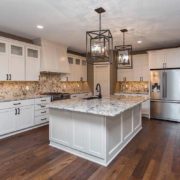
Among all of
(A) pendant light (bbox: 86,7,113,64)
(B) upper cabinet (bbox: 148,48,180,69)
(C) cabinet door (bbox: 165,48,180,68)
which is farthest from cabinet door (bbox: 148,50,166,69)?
(A) pendant light (bbox: 86,7,113,64)

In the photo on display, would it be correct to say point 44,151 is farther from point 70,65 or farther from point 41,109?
point 70,65

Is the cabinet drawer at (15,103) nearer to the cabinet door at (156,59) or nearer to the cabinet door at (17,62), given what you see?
the cabinet door at (17,62)

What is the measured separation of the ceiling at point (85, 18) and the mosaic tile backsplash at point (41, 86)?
4.83 ft

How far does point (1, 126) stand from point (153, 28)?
14.7 feet

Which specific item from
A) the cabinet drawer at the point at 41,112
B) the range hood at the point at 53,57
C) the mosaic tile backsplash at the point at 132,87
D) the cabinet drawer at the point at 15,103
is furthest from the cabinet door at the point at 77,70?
the cabinet drawer at the point at 15,103

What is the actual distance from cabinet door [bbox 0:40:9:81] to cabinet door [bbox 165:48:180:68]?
5121 millimetres

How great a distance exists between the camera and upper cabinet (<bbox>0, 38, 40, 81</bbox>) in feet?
13.9

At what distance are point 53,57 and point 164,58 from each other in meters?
3.89

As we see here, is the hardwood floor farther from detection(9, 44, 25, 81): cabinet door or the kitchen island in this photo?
detection(9, 44, 25, 81): cabinet door

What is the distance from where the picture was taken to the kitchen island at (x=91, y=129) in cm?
270

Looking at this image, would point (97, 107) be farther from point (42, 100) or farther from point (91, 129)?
point (42, 100)

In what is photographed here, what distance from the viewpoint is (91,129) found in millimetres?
2848

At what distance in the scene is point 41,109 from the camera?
4.92 meters

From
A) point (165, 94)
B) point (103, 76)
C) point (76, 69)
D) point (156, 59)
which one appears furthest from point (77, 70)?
point (165, 94)
